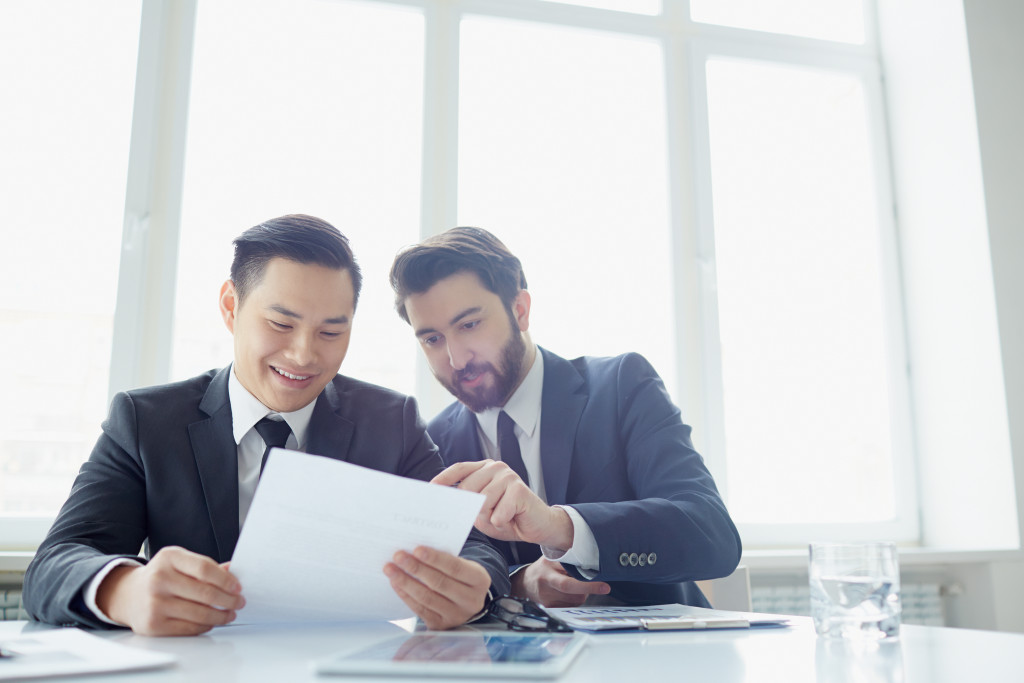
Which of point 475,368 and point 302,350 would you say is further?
point 475,368

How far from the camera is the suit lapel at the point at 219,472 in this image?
143cm

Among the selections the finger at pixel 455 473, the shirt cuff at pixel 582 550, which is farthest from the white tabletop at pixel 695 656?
the shirt cuff at pixel 582 550

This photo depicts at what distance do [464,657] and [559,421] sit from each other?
1.12 m

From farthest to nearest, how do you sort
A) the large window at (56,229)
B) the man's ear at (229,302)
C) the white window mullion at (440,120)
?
the white window mullion at (440,120), the large window at (56,229), the man's ear at (229,302)

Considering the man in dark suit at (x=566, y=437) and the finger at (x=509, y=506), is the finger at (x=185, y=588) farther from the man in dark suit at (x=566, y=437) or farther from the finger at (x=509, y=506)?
the man in dark suit at (x=566, y=437)

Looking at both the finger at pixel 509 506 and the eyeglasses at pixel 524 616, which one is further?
the finger at pixel 509 506

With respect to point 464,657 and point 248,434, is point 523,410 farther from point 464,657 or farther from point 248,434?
point 464,657

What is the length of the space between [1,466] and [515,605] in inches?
76.9

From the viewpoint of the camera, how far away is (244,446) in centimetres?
153

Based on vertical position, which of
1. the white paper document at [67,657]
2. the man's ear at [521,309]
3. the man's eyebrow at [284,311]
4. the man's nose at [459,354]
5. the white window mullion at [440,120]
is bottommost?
the white paper document at [67,657]

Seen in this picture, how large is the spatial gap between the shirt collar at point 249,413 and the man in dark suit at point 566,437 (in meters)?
0.36

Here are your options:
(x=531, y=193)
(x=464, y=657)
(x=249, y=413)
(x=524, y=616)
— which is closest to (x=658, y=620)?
(x=524, y=616)

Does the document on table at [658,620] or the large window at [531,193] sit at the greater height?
the large window at [531,193]

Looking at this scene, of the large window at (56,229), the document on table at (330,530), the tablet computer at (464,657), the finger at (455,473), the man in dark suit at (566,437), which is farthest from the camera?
the large window at (56,229)
